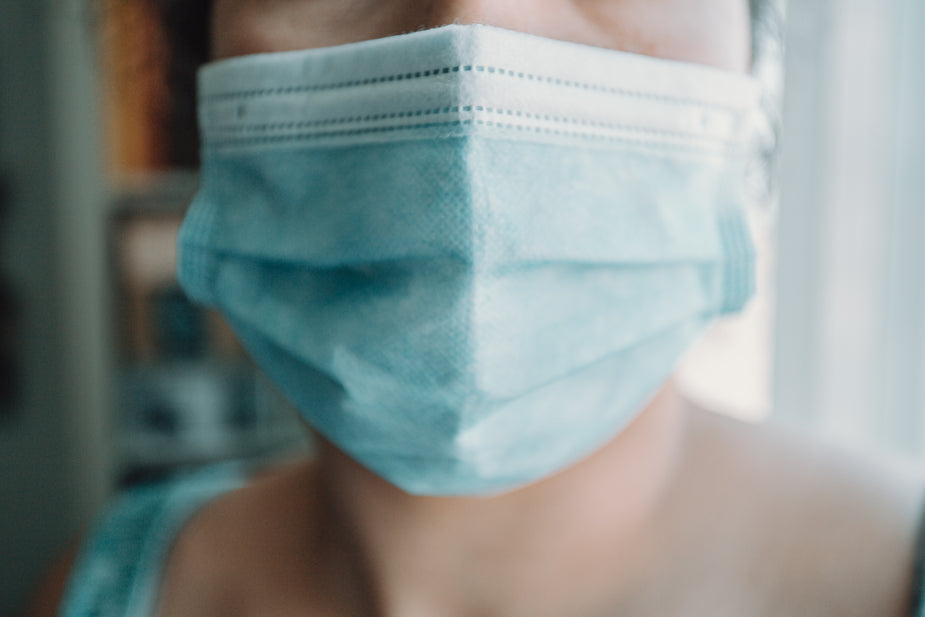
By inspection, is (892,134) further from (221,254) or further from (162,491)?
(162,491)

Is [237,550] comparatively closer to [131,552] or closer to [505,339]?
[131,552]

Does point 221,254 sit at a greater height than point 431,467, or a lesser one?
greater

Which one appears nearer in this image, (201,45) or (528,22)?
(528,22)

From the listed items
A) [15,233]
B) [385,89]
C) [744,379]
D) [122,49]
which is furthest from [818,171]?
[15,233]

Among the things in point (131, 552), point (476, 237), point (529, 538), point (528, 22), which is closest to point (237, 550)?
point (131, 552)

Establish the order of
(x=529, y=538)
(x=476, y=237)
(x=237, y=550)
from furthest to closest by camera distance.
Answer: (x=237, y=550), (x=529, y=538), (x=476, y=237)

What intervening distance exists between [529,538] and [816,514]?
9.6 inches

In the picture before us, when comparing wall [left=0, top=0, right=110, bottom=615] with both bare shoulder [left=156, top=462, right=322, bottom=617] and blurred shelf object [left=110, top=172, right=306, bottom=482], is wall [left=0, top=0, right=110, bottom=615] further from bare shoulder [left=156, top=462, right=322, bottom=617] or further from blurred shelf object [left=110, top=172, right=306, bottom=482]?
bare shoulder [left=156, top=462, right=322, bottom=617]

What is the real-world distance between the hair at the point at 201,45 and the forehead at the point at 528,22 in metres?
0.11

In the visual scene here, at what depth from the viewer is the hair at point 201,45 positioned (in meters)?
0.70

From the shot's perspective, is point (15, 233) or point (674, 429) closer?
point (674, 429)

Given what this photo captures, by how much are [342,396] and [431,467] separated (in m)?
0.08

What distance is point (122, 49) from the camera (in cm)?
102

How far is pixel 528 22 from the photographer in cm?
48
